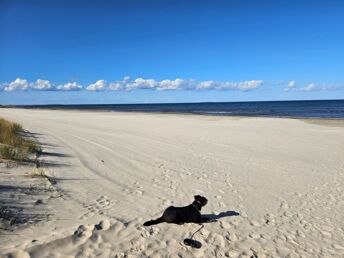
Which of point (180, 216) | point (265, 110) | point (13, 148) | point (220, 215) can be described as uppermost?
point (13, 148)

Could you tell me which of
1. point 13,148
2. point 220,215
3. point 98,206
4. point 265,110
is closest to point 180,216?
point 220,215

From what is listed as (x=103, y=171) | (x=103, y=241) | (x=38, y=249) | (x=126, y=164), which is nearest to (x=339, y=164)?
(x=126, y=164)

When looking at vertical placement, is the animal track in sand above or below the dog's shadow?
above

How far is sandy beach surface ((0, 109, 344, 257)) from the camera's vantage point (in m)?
4.89

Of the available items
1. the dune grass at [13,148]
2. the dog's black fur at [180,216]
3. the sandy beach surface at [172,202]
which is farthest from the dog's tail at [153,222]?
the dune grass at [13,148]

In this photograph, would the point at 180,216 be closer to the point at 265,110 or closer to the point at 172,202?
the point at 172,202

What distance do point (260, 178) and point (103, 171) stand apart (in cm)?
428

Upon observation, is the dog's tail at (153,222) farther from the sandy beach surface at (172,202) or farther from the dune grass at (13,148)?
the dune grass at (13,148)

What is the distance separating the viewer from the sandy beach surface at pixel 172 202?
4887 mm

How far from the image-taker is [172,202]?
270 inches

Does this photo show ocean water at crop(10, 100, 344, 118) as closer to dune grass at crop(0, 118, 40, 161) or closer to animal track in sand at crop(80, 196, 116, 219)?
dune grass at crop(0, 118, 40, 161)

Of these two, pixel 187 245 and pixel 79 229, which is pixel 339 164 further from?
pixel 79 229

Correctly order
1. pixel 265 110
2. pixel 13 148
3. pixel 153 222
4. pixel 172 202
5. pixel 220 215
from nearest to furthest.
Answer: pixel 153 222 < pixel 220 215 < pixel 172 202 < pixel 13 148 < pixel 265 110

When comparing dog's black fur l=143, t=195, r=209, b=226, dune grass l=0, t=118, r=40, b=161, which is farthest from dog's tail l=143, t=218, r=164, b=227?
dune grass l=0, t=118, r=40, b=161
